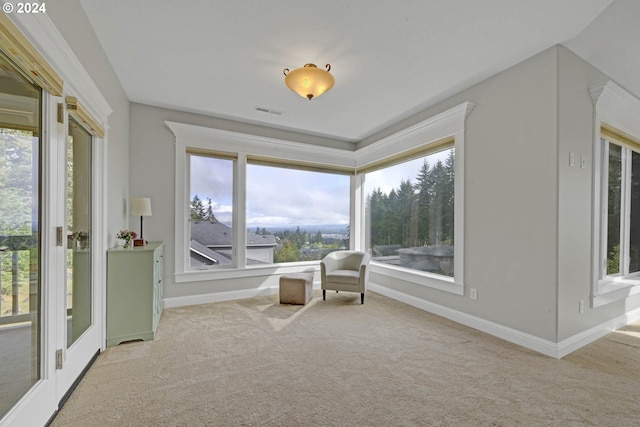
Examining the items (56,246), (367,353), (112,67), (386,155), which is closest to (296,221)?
(386,155)

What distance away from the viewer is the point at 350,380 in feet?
6.82

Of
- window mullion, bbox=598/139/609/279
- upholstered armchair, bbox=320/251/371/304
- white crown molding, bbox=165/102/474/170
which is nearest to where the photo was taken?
window mullion, bbox=598/139/609/279

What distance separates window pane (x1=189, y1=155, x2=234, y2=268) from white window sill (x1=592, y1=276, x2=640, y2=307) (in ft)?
14.5

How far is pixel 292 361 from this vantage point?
2.36m

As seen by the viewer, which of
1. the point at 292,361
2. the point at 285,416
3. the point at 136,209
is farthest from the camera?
the point at 136,209

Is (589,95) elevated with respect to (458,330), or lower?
elevated

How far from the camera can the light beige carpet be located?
170 cm

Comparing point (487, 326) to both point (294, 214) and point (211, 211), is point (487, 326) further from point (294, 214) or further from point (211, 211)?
point (211, 211)

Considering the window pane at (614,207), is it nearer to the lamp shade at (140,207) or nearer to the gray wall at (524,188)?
the gray wall at (524,188)

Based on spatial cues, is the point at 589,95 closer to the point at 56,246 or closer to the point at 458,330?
the point at 458,330

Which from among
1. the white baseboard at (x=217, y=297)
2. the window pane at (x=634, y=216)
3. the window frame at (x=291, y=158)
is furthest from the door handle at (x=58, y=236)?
the window pane at (x=634, y=216)

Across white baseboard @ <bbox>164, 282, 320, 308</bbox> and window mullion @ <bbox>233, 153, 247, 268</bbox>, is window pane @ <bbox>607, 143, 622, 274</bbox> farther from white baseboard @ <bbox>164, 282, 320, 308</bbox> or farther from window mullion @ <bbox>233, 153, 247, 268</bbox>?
window mullion @ <bbox>233, 153, 247, 268</bbox>

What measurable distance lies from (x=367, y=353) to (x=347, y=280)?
1.57 metres

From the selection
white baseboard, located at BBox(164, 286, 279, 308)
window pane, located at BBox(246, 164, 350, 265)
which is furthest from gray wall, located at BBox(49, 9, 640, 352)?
window pane, located at BBox(246, 164, 350, 265)
